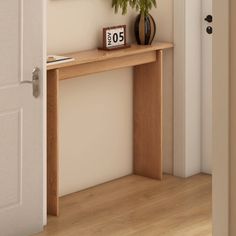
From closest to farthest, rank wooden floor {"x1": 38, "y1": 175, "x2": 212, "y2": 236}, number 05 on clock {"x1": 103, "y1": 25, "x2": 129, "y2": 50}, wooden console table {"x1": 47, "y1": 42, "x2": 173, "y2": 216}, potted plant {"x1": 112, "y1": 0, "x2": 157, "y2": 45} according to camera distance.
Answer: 1. wooden floor {"x1": 38, "y1": 175, "x2": 212, "y2": 236}
2. wooden console table {"x1": 47, "y1": 42, "x2": 173, "y2": 216}
3. number 05 on clock {"x1": 103, "y1": 25, "x2": 129, "y2": 50}
4. potted plant {"x1": 112, "y1": 0, "x2": 157, "y2": 45}

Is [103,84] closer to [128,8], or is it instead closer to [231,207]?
[128,8]

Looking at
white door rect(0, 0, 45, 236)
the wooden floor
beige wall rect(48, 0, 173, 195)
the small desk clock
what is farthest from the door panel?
the small desk clock

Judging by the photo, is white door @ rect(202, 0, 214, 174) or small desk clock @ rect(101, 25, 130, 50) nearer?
small desk clock @ rect(101, 25, 130, 50)

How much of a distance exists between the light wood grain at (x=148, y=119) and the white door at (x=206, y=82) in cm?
37

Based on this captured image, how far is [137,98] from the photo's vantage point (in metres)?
5.95

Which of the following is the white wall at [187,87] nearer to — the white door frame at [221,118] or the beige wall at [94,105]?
the beige wall at [94,105]

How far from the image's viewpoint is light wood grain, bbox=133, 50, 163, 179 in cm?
583

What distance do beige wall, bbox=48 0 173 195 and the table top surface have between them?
0.12 meters

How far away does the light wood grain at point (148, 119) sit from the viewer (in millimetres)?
5828

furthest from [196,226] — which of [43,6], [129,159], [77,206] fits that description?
[43,6]

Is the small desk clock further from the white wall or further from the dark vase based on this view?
the white wall

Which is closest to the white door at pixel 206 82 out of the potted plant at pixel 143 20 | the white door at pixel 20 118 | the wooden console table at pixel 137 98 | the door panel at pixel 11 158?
the wooden console table at pixel 137 98

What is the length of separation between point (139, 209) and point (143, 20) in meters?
1.40

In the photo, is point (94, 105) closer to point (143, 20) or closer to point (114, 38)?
point (114, 38)
